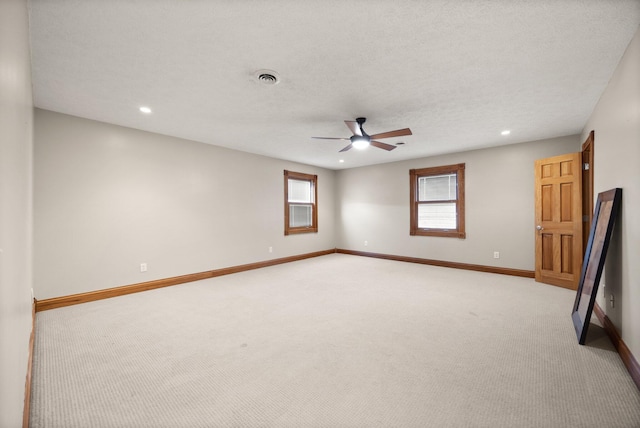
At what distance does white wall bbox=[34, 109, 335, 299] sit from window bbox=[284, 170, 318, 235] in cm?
57

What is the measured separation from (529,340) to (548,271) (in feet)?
8.57

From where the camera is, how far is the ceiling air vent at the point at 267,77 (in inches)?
96.3

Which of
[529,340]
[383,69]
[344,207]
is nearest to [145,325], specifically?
[383,69]

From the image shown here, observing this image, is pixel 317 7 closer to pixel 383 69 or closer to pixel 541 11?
pixel 383 69

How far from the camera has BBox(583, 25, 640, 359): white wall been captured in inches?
77.9

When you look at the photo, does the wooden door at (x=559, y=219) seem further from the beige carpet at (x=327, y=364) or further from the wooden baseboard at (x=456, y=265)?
the beige carpet at (x=327, y=364)

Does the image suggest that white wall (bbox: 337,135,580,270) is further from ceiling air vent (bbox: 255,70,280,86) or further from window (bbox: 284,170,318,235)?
ceiling air vent (bbox: 255,70,280,86)

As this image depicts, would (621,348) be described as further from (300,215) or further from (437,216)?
(300,215)

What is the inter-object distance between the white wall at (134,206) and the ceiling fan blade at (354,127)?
111 inches

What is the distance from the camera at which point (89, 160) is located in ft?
12.0

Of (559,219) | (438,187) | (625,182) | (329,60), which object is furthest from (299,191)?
(625,182)

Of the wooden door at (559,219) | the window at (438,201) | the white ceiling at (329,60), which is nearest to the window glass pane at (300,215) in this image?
the window at (438,201)

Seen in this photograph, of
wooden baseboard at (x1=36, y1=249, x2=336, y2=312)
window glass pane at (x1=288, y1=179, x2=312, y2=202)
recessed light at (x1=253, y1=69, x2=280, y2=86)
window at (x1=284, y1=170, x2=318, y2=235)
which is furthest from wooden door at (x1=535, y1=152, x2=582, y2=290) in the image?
wooden baseboard at (x1=36, y1=249, x2=336, y2=312)

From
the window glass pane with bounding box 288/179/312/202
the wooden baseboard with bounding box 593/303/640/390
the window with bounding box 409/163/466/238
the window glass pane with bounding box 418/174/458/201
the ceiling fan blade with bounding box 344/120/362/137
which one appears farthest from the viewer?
the window glass pane with bounding box 288/179/312/202
